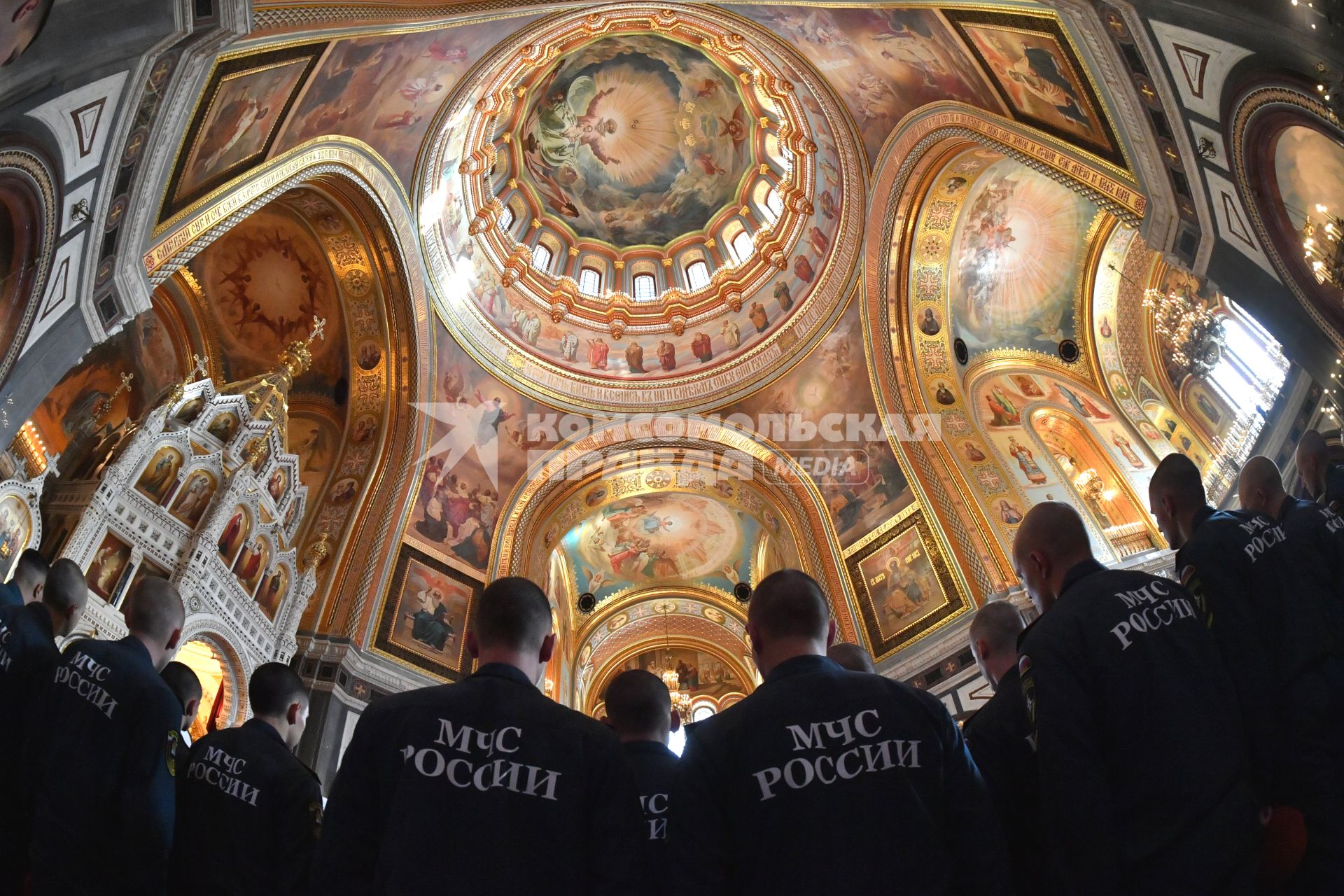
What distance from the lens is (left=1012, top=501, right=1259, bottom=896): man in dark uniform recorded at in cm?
281

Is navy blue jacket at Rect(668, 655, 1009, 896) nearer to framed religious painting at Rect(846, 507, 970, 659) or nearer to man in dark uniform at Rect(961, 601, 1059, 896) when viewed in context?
man in dark uniform at Rect(961, 601, 1059, 896)

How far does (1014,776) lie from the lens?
3.53 m

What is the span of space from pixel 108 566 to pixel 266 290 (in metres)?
6.74

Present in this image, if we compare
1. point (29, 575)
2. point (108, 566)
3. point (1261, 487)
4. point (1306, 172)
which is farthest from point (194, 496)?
point (1306, 172)

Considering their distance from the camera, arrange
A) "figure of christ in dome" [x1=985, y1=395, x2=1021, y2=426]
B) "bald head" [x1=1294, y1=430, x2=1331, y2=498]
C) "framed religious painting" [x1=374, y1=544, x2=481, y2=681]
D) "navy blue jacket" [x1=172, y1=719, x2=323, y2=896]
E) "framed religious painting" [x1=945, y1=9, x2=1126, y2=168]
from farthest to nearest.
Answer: "figure of christ in dome" [x1=985, y1=395, x2=1021, y2=426], "framed religious painting" [x1=374, y1=544, x2=481, y2=681], "framed religious painting" [x1=945, y1=9, x2=1126, y2=168], "bald head" [x1=1294, y1=430, x2=1331, y2=498], "navy blue jacket" [x1=172, y1=719, x2=323, y2=896]

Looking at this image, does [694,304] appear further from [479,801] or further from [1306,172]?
[479,801]

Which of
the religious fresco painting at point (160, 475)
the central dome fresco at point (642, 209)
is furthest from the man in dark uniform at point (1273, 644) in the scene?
the central dome fresco at point (642, 209)

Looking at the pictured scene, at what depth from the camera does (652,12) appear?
16.5 metres

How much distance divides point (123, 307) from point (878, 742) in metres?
8.59

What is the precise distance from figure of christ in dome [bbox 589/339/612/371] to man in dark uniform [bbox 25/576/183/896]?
50.4 ft

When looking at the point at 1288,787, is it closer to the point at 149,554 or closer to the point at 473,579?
the point at 149,554

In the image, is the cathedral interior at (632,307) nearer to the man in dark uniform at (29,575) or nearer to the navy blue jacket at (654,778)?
the man in dark uniform at (29,575)

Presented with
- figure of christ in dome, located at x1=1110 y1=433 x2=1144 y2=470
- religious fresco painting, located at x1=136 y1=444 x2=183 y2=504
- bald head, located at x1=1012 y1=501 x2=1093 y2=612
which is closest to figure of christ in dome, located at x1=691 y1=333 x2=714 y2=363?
figure of christ in dome, located at x1=1110 y1=433 x2=1144 y2=470

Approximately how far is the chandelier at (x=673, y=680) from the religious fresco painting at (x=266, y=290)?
38.3ft
